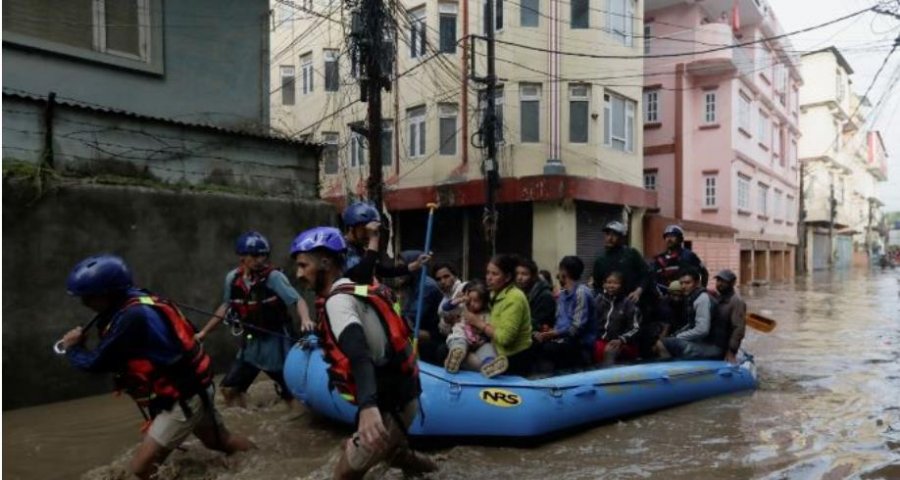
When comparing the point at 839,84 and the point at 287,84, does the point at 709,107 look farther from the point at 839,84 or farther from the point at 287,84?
the point at 839,84

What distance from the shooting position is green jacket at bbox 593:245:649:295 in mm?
7242

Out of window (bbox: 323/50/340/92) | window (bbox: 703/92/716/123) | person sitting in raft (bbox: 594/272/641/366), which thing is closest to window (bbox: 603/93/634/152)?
window (bbox: 703/92/716/123)

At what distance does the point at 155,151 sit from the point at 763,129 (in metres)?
27.4

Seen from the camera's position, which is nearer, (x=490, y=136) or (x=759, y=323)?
(x=759, y=323)

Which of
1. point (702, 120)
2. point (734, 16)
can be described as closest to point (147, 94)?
point (702, 120)

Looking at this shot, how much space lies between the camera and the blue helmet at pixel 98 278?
11.2 feet

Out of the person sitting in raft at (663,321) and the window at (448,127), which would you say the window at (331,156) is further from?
the person sitting in raft at (663,321)

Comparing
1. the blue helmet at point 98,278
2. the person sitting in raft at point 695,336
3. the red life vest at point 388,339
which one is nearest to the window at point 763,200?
the person sitting in raft at point 695,336

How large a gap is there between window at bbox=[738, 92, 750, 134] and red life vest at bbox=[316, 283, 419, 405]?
24.5 m

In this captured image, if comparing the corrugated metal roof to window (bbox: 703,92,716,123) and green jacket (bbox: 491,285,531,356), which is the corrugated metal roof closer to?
green jacket (bbox: 491,285,531,356)

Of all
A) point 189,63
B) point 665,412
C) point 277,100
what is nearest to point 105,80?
point 189,63

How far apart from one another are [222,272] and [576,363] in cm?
461

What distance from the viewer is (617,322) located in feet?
22.8

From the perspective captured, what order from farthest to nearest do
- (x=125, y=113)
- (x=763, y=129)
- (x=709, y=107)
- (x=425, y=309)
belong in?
1. (x=763, y=129)
2. (x=709, y=107)
3. (x=125, y=113)
4. (x=425, y=309)
